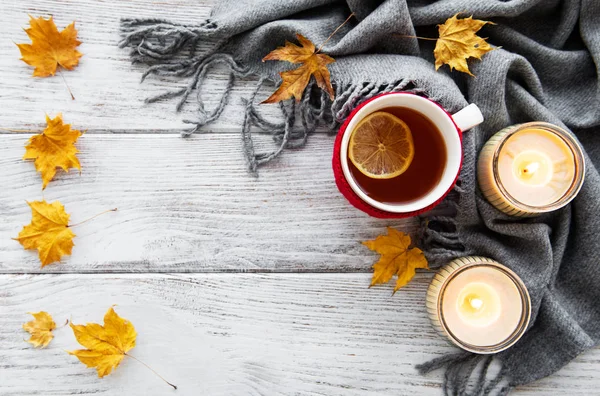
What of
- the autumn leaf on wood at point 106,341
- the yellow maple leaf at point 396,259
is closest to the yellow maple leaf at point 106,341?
the autumn leaf on wood at point 106,341

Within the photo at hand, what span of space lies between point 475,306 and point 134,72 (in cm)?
68

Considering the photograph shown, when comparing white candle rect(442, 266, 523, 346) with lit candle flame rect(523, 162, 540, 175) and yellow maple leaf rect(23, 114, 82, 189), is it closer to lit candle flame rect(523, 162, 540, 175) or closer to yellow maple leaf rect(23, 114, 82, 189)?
lit candle flame rect(523, 162, 540, 175)

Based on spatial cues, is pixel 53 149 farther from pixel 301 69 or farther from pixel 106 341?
pixel 301 69

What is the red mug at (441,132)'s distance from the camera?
0.68 meters

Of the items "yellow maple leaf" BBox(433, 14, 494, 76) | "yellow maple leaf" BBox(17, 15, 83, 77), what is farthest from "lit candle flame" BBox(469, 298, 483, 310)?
"yellow maple leaf" BBox(17, 15, 83, 77)

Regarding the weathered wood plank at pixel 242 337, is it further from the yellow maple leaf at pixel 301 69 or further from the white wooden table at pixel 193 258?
the yellow maple leaf at pixel 301 69

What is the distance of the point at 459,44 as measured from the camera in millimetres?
770

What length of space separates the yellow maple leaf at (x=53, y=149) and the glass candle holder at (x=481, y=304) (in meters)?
0.62

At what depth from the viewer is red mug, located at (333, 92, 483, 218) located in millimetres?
683

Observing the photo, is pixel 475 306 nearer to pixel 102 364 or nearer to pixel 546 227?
pixel 546 227

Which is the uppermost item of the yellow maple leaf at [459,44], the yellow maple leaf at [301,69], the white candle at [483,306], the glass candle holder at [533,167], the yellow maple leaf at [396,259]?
the yellow maple leaf at [301,69]

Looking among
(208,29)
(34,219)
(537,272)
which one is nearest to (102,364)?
(34,219)

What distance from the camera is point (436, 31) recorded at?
0.81 m

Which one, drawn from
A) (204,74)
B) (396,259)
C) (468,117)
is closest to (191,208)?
(204,74)
